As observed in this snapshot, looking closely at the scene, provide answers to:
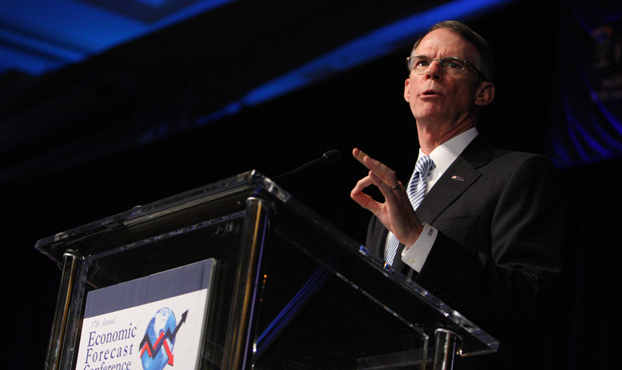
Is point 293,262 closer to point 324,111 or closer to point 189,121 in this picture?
point 324,111

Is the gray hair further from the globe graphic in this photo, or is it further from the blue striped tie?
the globe graphic

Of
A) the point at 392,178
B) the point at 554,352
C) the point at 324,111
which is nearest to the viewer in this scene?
the point at 392,178

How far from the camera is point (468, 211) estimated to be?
5.15ft

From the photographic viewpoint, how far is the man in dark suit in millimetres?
1217

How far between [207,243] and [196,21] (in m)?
4.56

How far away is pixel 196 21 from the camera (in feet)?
17.5

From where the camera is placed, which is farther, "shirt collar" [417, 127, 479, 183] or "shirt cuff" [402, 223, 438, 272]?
"shirt collar" [417, 127, 479, 183]

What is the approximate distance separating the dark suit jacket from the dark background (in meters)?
1.38

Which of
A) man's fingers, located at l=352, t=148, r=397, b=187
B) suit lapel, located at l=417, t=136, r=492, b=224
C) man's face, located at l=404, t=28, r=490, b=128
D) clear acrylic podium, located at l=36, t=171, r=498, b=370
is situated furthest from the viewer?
man's face, located at l=404, t=28, r=490, b=128

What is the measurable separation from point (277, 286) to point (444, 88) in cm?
106

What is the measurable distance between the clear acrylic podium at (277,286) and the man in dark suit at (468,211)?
0.13 m

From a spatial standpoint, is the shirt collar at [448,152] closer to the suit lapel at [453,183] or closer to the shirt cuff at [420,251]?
the suit lapel at [453,183]

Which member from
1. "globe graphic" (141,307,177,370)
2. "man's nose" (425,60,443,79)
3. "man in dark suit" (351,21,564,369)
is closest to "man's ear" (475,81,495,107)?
"man in dark suit" (351,21,564,369)

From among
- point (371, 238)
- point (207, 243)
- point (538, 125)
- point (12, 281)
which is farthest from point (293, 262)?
point (12, 281)
